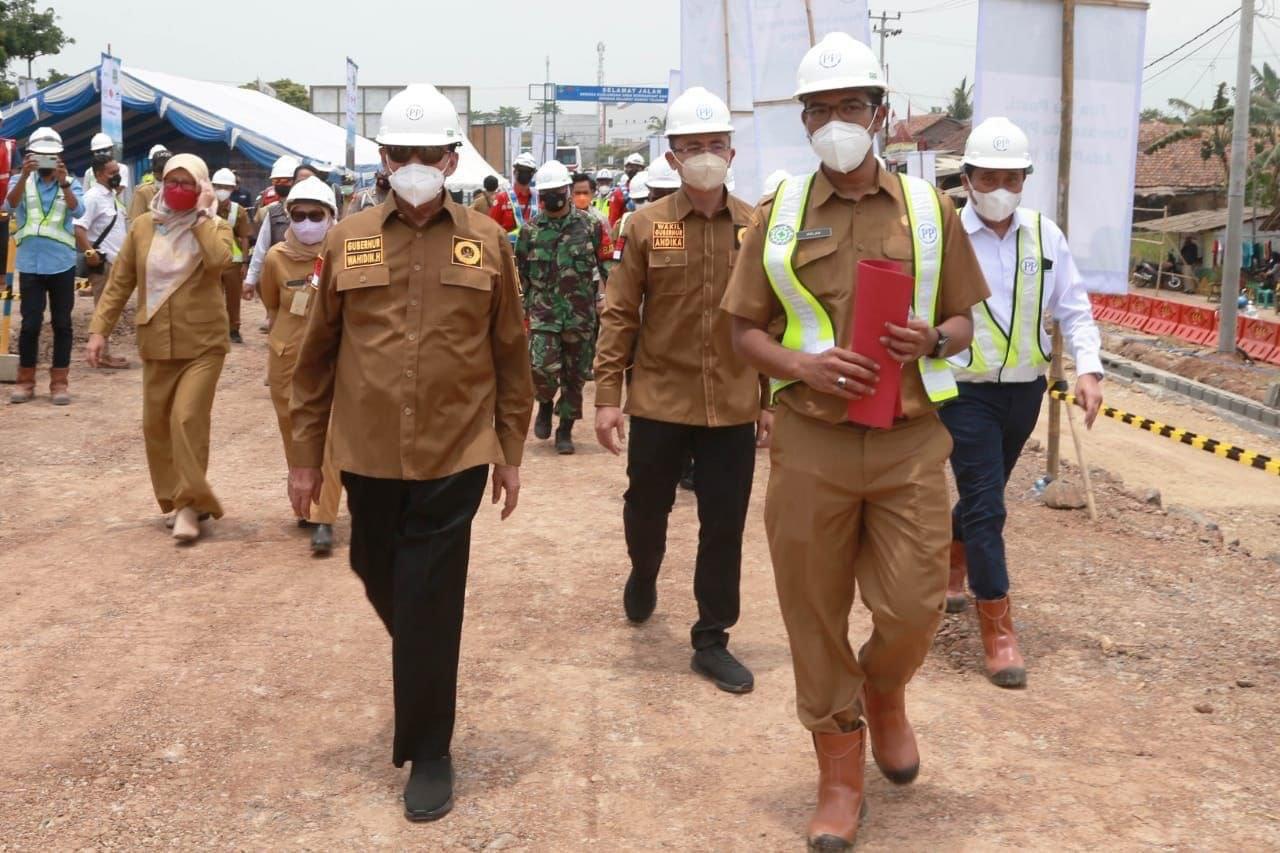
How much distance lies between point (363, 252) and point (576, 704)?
75.4 inches

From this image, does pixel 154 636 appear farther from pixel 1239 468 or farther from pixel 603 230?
pixel 1239 468

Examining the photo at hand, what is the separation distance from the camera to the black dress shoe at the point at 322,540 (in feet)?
23.8

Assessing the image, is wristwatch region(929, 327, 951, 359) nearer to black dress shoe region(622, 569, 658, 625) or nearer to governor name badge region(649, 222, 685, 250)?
governor name badge region(649, 222, 685, 250)

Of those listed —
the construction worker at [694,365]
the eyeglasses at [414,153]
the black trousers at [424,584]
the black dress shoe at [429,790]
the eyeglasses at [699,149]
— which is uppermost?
Answer: the eyeglasses at [699,149]

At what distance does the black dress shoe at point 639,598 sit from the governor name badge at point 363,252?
2.32 m

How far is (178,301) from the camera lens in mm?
7520

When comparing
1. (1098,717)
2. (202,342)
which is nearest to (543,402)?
(202,342)

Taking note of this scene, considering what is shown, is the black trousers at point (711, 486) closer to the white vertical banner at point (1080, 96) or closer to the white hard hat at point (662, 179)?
the white vertical banner at point (1080, 96)

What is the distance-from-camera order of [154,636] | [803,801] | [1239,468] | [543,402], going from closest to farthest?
[803,801] → [154,636] → [543,402] → [1239,468]

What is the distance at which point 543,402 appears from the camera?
1068 centimetres

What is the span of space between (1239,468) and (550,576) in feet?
31.0

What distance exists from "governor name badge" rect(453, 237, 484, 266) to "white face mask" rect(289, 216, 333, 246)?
10.8 ft

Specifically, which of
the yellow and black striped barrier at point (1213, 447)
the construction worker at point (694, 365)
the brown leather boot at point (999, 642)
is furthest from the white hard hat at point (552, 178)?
the brown leather boot at point (999, 642)

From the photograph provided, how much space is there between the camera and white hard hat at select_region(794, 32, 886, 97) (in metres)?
3.90
